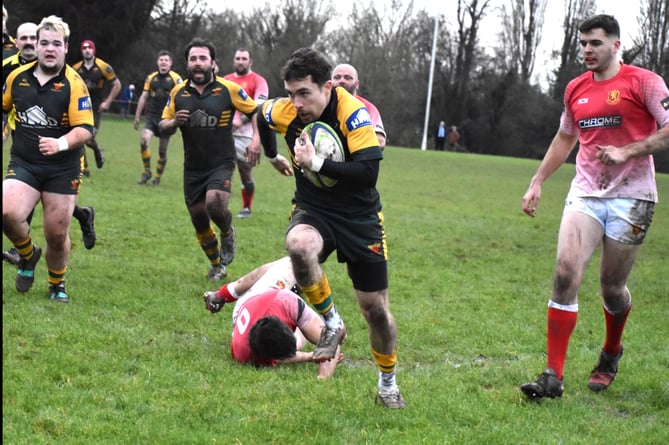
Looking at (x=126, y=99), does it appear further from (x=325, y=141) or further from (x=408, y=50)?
(x=325, y=141)

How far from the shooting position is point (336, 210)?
487 cm

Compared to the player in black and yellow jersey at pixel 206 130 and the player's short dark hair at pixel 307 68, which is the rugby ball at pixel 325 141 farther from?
the player in black and yellow jersey at pixel 206 130

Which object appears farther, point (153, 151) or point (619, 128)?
point (153, 151)

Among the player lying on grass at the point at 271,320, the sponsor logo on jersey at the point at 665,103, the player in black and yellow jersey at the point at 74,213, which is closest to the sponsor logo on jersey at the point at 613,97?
the sponsor logo on jersey at the point at 665,103

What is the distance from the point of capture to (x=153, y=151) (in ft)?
77.7

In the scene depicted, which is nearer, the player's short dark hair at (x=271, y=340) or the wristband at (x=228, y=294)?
the player's short dark hair at (x=271, y=340)

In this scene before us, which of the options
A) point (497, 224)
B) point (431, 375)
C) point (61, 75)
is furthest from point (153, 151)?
point (431, 375)

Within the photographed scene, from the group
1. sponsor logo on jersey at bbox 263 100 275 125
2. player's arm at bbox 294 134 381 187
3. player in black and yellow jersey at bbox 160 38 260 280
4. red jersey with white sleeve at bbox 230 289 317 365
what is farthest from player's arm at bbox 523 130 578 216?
player in black and yellow jersey at bbox 160 38 260 280

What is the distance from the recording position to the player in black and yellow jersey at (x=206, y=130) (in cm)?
837

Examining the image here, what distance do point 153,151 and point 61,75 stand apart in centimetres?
1710

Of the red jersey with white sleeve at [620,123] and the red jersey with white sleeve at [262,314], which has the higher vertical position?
the red jersey with white sleeve at [620,123]

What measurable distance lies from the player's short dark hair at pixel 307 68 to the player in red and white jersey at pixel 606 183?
5.86 ft

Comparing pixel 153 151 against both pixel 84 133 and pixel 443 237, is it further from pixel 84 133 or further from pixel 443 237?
pixel 84 133

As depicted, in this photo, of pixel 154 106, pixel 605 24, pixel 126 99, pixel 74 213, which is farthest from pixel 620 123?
pixel 126 99
